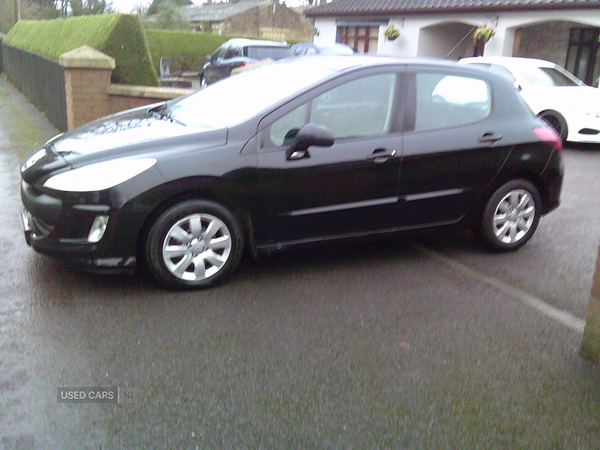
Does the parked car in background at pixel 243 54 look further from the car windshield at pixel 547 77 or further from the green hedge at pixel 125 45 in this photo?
the car windshield at pixel 547 77

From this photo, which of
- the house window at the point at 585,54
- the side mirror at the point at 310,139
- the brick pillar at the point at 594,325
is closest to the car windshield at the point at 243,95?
the side mirror at the point at 310,139

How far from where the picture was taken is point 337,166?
487 centimetres

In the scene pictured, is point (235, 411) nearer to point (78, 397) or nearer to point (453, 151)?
point (78, 397)

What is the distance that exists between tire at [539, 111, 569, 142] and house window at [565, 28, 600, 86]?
31.3ft

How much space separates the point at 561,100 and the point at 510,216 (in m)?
7.11

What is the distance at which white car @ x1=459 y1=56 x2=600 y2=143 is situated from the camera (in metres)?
11.7

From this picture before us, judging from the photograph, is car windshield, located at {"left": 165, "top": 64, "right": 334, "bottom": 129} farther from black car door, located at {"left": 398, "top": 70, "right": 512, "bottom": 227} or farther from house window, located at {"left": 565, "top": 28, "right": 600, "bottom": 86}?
house window, located at {"left": 565, "top": 28, "right": 600, "bottom": 86}

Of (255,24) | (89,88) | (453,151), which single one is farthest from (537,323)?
(255,24)

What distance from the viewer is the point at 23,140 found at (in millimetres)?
10656

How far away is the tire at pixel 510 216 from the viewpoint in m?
5.59

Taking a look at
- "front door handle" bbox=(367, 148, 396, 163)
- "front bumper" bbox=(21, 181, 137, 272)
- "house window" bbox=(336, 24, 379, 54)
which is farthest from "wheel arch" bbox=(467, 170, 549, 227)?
"house window" bbox=(336, 24, 379, 54)

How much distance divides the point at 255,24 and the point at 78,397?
59095 mm

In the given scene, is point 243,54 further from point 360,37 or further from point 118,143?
point 118,143

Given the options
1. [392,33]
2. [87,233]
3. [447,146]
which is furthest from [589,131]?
[392,33]
